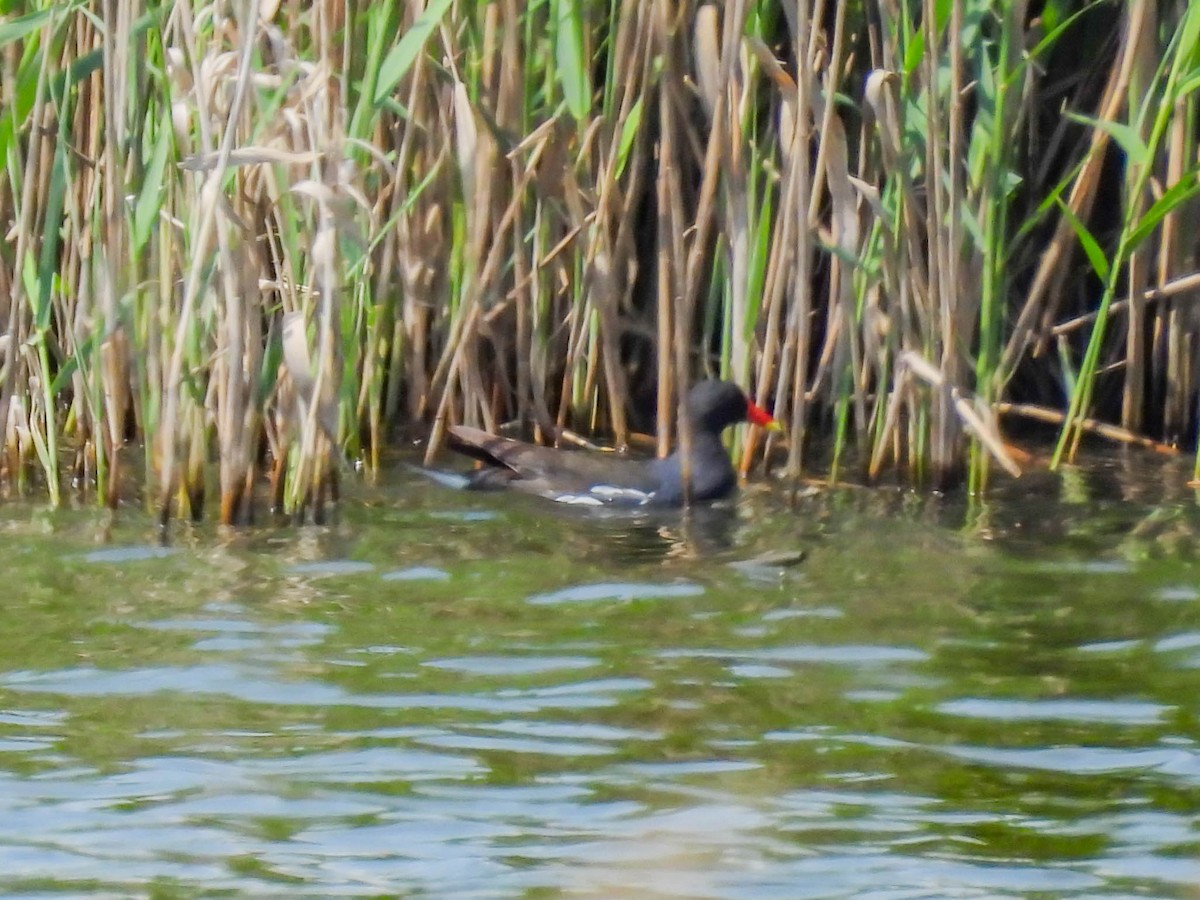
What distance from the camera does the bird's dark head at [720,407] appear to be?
6020 mm

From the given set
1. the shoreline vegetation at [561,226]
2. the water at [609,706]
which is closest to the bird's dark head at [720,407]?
the shoreline vegetation at [561,226]

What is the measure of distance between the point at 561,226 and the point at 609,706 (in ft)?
9.58

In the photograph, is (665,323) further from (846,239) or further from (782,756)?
(782,756)

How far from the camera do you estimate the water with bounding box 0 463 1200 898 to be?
2.98 m

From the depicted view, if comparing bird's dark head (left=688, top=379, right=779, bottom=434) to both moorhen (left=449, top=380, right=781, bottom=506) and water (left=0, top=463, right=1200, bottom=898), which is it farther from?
water (left=0, top=463, right=1200, bottom=898)

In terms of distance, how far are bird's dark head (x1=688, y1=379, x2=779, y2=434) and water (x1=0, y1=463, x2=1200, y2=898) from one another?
0.38m

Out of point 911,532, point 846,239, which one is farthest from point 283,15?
point 911,532

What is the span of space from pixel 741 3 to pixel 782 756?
7.42 feet

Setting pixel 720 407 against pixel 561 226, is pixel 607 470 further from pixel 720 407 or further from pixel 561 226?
pixel 561 226

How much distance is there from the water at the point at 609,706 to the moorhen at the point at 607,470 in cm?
39

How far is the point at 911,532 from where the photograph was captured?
5449mm

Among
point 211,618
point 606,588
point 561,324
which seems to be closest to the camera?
point 211,618

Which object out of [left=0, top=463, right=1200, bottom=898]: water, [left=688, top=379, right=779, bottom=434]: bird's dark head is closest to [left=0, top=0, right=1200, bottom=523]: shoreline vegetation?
[left=688, top=379, right=779, bottom=434]: bird's dark head

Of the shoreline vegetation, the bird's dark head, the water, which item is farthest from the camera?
the bird's dark head
